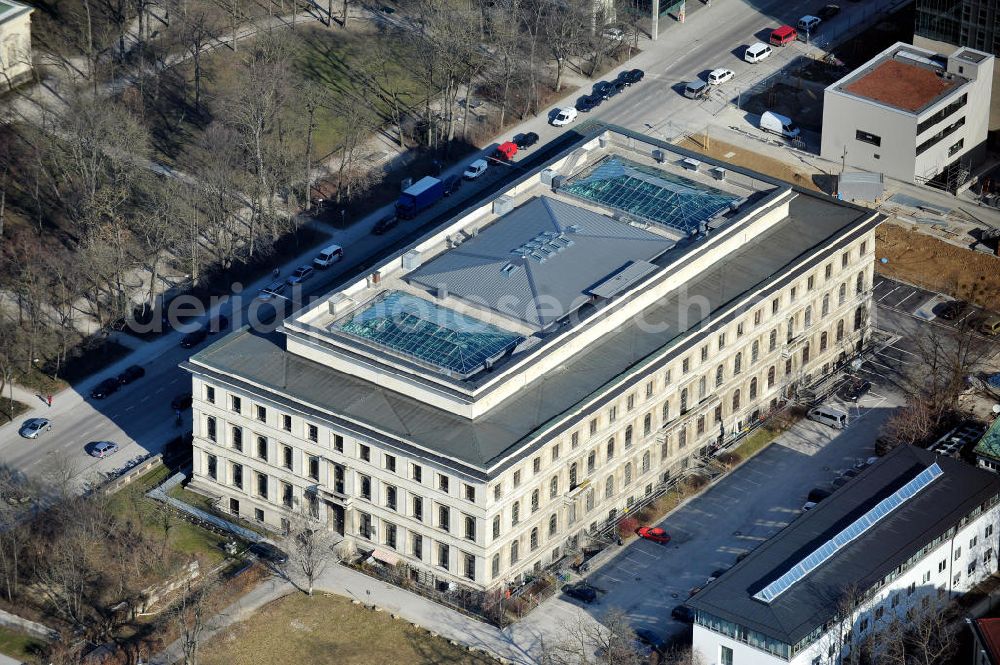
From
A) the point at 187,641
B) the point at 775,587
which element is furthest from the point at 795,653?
the point at 187,641

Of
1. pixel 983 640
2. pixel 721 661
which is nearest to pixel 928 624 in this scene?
pixel 983 640

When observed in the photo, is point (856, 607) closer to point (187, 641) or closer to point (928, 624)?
point (928, 624)

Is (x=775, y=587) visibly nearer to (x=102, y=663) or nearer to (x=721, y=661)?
(x=721, y=661)

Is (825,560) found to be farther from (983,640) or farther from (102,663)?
(102,663)

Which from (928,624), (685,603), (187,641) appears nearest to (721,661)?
(685,603)

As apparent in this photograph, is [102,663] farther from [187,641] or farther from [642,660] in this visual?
[642,660]
